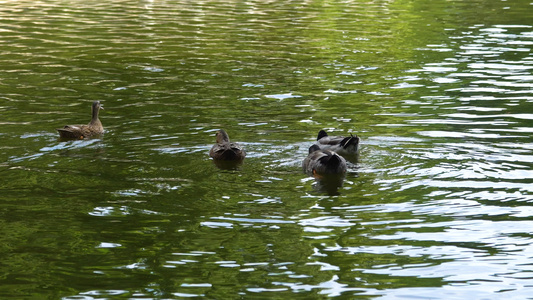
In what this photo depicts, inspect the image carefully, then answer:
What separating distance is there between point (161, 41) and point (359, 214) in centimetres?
2472

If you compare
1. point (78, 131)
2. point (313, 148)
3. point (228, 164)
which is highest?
point (313, 148)

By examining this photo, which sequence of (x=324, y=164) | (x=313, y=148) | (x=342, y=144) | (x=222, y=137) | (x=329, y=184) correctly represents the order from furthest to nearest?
(x=222, y=137) < (x=342, y=144) < (x=313, y=148) < (x=324, y=164) < (x=329, y=184)

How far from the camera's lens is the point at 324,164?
15492mm

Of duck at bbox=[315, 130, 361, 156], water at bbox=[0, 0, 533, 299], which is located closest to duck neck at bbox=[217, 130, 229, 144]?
water at bbox=[0, 0, 533, 299]

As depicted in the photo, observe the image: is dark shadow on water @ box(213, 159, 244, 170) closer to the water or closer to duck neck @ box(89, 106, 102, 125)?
the water

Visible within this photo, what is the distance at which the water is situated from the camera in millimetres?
10945

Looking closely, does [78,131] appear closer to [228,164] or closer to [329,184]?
[228,164]

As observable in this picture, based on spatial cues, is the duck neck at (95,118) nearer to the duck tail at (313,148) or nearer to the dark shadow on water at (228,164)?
the dark shadow on water at (228,164)

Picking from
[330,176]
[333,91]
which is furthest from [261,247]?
[333,91]

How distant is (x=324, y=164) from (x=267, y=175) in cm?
104

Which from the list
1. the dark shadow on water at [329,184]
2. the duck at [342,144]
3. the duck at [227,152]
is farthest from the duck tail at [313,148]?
the duck at [227,152]

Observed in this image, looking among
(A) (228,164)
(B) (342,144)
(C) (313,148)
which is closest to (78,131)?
(A) (228,164)

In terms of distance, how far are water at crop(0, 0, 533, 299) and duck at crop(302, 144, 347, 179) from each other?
237 millimetres

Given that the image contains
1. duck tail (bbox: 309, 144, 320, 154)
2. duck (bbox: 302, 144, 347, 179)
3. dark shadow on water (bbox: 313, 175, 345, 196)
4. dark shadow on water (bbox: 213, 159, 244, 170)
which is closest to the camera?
dark shadow on water (bbox: 313, 175, 345, 196)
